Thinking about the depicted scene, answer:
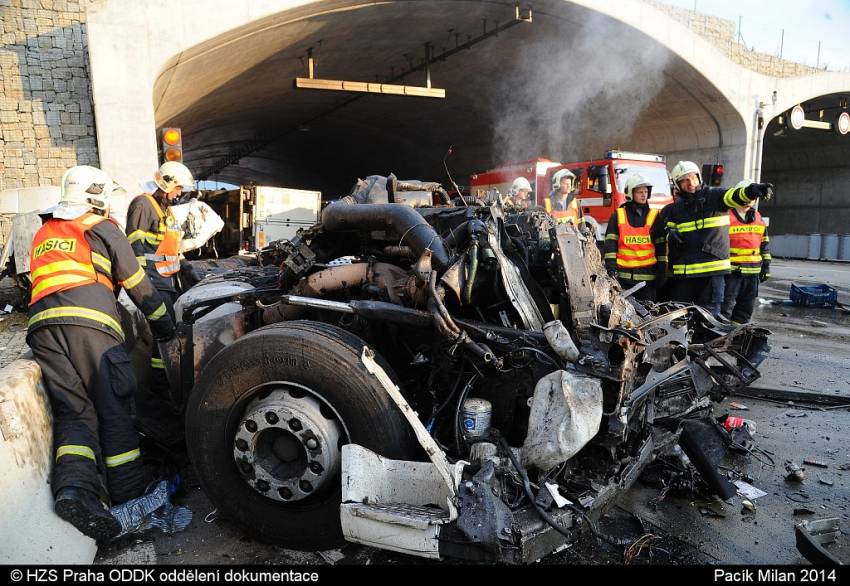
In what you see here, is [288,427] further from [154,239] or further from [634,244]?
[634,244]

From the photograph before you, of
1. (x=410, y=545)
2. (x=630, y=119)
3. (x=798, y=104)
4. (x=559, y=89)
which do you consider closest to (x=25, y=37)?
(x=410, y=545)

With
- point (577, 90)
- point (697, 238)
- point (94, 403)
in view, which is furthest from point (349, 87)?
point (94, 403)

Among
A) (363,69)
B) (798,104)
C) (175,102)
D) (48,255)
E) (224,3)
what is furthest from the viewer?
(363,69)

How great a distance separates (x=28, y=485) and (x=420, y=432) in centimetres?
164

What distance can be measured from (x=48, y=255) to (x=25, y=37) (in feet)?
21.3

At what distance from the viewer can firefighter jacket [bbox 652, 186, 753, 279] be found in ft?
16.2

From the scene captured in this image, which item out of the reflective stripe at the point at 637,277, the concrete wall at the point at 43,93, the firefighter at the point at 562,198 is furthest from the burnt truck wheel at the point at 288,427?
the concrete wall at the point at 43,93

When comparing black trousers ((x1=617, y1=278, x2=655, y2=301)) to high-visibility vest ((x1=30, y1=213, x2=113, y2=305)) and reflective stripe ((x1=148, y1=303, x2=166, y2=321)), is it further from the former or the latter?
high-visibility vest ((x1=30, y1=213, x2=113, y2=305))

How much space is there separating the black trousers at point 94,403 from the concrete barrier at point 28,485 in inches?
3.4

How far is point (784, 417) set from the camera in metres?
4.09

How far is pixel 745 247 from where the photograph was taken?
5.70m

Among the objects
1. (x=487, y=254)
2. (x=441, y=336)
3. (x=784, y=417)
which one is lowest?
(x=784, y=417)

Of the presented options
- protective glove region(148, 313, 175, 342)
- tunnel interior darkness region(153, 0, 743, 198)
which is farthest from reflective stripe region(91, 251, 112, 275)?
tunnel interior darkness region(153, 0, 743, 198)

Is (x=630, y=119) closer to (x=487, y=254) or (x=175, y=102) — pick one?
(x=175, y=102)
